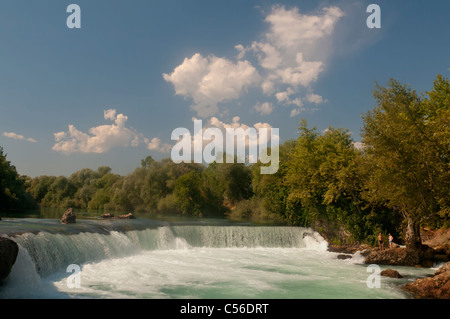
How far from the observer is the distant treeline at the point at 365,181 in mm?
14078

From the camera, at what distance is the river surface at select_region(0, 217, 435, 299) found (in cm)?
1014

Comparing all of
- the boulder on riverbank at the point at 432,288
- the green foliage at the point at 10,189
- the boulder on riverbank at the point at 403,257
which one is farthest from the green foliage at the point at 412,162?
the green foliage at the point at 10,189

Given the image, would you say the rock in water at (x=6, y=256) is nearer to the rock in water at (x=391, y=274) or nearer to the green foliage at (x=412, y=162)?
the rock in water at (x=391, y=274)

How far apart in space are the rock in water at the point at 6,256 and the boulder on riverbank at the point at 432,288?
12.4 meters

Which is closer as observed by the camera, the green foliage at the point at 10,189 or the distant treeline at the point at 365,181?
the distant treeline at the point at 365,181

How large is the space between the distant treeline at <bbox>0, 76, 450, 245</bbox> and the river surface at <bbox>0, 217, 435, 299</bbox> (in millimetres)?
2989

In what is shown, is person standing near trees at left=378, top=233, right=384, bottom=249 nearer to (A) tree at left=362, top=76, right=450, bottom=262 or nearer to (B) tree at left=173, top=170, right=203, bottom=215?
(A) tree at left=362, top=76, right=450, bottom=262

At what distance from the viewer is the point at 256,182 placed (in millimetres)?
35938

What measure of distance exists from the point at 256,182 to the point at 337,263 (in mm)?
20245

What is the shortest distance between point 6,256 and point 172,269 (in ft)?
20.5

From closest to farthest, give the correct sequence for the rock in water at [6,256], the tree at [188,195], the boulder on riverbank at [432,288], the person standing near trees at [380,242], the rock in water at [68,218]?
1. the rock in water at [6,256]
2. the boulder on riverbank at [432,288]
3. the person standing near trees at [380,242]
4. the rock in water at [68,218]
5. the tree at [188,195]

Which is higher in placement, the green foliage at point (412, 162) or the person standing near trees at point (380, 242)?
the green foliage at point (412, 162)
